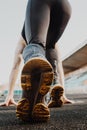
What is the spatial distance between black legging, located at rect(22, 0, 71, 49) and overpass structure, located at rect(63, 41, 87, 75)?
1378 centimetres

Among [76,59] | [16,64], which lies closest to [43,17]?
[16,64]

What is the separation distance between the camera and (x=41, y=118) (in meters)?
1.03

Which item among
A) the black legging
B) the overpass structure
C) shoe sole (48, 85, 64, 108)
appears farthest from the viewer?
the overpass structure

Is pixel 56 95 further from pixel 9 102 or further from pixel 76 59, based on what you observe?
pixel 76 59

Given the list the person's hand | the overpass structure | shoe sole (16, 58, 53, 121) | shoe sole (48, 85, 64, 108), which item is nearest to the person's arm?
the person's hand

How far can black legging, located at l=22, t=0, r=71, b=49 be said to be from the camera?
109 centimetres

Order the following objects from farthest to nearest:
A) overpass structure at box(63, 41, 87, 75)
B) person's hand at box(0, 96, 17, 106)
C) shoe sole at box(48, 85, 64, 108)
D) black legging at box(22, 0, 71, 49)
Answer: overpass structure at box(63, 41, 87, 75), person's hand at box(0, 96, 17, 106), shoe sole at box(48, 85, 64, 108), black legging at box(22, 0, 71, 49)

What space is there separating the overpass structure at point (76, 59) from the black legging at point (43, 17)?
543 inches

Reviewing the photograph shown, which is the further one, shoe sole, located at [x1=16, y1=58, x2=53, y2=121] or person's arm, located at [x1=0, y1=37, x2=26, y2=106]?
person's arm, located at [x1=0, y1=37, x2=26, y2=106]

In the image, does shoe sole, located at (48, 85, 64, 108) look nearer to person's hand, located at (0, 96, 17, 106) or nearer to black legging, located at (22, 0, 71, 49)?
black legging, located at (22, 0, 71, 49)

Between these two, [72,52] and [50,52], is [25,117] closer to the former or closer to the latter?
[50,52]

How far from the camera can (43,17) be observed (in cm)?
112

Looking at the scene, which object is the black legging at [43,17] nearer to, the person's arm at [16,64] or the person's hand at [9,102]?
the person's arm at [16,64]

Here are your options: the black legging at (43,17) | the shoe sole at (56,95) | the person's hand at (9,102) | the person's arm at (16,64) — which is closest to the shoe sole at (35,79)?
the black legging at (43,17)
